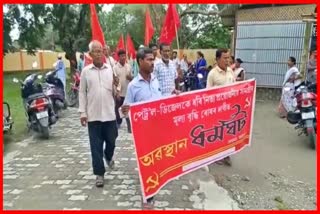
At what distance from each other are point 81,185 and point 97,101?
1060mm

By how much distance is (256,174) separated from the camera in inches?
202

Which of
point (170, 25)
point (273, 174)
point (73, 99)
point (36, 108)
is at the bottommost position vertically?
point (273, 174)

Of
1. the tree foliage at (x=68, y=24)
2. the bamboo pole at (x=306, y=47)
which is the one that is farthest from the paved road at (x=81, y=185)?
the tree foliage at (x=68, y=24)

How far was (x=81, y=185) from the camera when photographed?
4578 millimetres

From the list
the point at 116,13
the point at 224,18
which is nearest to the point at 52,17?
the point at 224,18

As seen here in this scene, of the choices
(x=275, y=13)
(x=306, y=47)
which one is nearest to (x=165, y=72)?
(x=306, y=47)

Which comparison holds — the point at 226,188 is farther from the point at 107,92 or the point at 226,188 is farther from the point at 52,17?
the point at 52,17

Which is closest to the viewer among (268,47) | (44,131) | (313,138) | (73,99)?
(313,138)

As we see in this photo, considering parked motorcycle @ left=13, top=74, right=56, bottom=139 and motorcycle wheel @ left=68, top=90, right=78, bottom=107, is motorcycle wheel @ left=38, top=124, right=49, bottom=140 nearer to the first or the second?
parked motorcycle @ left=13, top=74, right=56, bottom=139

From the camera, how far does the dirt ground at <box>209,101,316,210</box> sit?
4281 millimetres

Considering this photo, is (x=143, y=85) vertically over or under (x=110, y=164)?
over

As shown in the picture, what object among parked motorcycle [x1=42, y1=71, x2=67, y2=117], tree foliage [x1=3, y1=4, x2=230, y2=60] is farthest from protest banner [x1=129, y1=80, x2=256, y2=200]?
tree foliage [x1=3, y1=4, x2=230, y2=60]

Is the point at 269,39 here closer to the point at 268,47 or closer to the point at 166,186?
the point at 268,47

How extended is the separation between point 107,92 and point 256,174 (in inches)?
91.8
